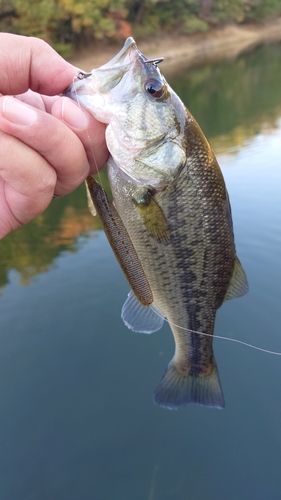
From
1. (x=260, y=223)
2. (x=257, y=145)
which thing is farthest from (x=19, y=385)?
(x=257, y=145)

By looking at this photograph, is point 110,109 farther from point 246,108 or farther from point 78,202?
point 246,108

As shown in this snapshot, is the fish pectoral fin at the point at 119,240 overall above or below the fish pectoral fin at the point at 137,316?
above

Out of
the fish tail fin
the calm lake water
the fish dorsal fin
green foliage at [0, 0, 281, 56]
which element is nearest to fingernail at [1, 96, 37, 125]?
the fish dorsal fin

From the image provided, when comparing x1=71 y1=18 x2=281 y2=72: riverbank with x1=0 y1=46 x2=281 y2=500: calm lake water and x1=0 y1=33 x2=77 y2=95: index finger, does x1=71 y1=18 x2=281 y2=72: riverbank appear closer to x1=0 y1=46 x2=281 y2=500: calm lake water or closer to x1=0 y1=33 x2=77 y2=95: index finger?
x1=0 y1=46 x2=281 y2=500: calm lake water

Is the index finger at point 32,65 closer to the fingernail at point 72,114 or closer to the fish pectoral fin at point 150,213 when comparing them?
the fingernail at point 72,114

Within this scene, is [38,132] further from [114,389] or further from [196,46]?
[196,46]

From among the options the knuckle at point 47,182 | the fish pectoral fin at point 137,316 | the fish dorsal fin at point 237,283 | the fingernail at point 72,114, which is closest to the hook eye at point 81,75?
the fingernail at point 72,114
